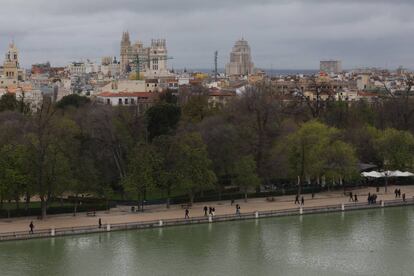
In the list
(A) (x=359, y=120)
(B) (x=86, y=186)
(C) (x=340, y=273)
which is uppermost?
(A) (x=359, y=120)

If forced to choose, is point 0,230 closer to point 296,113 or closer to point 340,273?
point 340,273

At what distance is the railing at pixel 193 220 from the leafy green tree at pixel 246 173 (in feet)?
11.5

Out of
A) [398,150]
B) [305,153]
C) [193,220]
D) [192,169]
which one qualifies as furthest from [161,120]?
[398,150]

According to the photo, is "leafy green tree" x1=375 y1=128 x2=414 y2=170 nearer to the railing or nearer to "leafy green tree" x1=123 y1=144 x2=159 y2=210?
the railing

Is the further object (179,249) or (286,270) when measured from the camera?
(179,249)

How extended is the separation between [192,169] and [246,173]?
3861mm

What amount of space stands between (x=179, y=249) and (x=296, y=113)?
130 feet

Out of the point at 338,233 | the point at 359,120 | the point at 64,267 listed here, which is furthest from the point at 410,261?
the point at 359,120

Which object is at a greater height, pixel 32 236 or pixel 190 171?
pixel 190 171

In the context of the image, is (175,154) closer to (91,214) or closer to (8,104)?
(91,214)

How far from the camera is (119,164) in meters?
50.4

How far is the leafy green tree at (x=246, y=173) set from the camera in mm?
46594

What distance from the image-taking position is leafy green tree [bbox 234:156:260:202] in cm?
4659

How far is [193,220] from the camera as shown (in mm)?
41219
